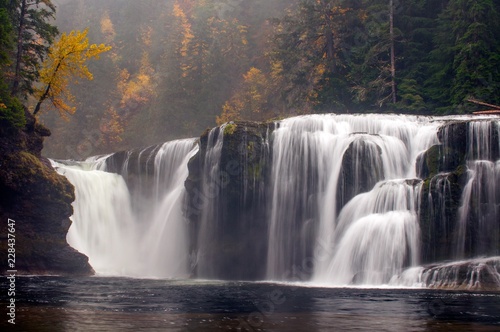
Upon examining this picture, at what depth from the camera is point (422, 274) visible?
22.0m

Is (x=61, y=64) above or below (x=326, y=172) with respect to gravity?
above

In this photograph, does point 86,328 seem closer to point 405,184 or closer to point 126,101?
point 405,184

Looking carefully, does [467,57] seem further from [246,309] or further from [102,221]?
[246,309]

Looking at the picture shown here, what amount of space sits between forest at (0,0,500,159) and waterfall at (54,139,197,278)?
7252mm

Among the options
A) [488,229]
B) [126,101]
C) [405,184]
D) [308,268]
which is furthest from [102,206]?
[126,101]

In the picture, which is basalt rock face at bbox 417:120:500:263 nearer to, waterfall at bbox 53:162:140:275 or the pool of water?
the pool of water

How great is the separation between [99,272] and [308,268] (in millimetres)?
12638

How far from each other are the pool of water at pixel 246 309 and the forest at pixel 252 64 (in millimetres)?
14522

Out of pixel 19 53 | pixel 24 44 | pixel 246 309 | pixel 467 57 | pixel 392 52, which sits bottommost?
pixel 246 309

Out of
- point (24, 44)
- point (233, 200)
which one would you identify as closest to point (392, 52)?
point (233, 200)

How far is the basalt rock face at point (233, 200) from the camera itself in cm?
3036

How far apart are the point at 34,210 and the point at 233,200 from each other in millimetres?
10285

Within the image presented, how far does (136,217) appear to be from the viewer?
37.8m

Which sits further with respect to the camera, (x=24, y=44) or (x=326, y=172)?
(x=24, y=44)
